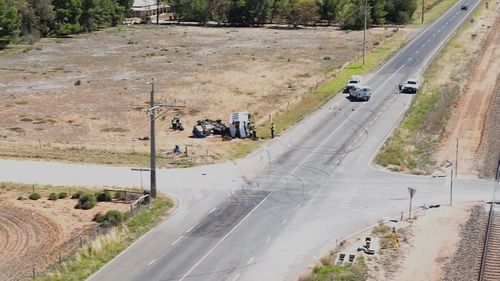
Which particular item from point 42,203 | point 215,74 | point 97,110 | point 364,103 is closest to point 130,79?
point 215,74

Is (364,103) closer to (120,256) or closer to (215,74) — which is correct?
(215,74)

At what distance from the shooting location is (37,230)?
145ft

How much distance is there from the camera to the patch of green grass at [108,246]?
37.0m

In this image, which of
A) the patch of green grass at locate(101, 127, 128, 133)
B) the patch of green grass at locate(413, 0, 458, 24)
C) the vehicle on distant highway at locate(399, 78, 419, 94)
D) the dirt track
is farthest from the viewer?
the patch of green grass at locate(413, 0, 458, 24)

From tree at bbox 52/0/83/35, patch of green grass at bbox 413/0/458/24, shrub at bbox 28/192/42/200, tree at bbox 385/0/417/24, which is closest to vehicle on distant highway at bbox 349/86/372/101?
shrub at bbox 28/192/42/200

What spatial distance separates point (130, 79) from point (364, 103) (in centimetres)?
3453

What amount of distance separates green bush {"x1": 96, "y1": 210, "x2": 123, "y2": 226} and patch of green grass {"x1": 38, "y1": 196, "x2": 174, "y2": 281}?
0.52 m

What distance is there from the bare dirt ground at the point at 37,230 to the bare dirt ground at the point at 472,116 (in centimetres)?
2686

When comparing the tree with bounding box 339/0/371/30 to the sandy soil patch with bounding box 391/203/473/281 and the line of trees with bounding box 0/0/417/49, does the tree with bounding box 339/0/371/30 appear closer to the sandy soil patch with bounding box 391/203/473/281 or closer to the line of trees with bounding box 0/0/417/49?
the line of trees with bounding box 0/0/417/49

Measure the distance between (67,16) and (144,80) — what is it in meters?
58.0

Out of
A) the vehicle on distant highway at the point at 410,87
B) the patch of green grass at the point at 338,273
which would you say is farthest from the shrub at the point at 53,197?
the vehicle on distant highway at the point at 410,87

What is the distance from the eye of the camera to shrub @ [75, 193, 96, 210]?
1880 inches

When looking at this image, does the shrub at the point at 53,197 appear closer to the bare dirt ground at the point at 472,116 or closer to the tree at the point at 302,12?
the bare dirt ground at the point at 472,116

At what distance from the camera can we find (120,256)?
3925cm
